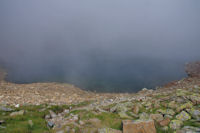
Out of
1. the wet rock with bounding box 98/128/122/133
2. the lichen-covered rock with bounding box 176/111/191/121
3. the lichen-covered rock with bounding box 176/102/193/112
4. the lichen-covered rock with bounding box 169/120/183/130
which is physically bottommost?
the wet rock with bounding box 98/128/122/133

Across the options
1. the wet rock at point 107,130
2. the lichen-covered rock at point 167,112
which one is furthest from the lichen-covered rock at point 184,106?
the wet rock at point 107,130

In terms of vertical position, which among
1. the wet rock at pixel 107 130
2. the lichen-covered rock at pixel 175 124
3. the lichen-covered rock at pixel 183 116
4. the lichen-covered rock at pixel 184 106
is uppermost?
the lichen-covered rock at pixel 184 106

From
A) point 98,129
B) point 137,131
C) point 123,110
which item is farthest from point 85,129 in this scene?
point 123,110

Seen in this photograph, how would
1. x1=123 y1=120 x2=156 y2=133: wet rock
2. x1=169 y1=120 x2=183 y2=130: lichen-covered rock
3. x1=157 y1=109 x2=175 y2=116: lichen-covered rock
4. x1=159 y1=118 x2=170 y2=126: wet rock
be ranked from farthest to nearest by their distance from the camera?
x1=157 y1=109 x2=175 y2=116: lichen-covered rock, x1=159 y1=118 x2=170 y2=126: wet rock, x1=169 y1=120 x2=183 y2=130: lichen-covered rock, x1=123 y1=120 x2=156 y2=133: wet rock

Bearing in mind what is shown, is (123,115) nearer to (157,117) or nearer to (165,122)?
(157,117)

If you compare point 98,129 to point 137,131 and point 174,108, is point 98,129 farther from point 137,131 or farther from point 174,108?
point 174,108

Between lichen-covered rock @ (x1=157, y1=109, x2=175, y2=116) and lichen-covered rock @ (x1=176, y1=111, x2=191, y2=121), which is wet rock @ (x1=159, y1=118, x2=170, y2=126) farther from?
lichen-covered rock @ (x1=157, y1=109, x2=175, y2=116)

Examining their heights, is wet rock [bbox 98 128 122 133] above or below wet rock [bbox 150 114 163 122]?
below

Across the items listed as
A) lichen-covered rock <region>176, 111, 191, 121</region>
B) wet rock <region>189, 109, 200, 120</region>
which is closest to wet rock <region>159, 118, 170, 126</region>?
lichen-covered rock <region>176, 111, 191, 121</region>

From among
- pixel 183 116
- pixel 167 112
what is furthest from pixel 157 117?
Answer: pixel 183 116

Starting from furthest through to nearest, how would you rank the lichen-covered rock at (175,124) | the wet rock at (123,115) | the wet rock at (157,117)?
the wet rock at (123,115) < the wet rock at (157,117) < the lichen-covered rock at (175,124)

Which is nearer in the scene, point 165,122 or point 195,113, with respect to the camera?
point 165,122

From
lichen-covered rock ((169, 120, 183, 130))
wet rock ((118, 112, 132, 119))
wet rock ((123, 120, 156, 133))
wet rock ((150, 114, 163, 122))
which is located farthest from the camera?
wet rock ((118, 112, 132, 119))

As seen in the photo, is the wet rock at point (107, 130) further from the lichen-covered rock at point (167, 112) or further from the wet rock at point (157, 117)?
the lichen-covered rock at point (167, 112)
